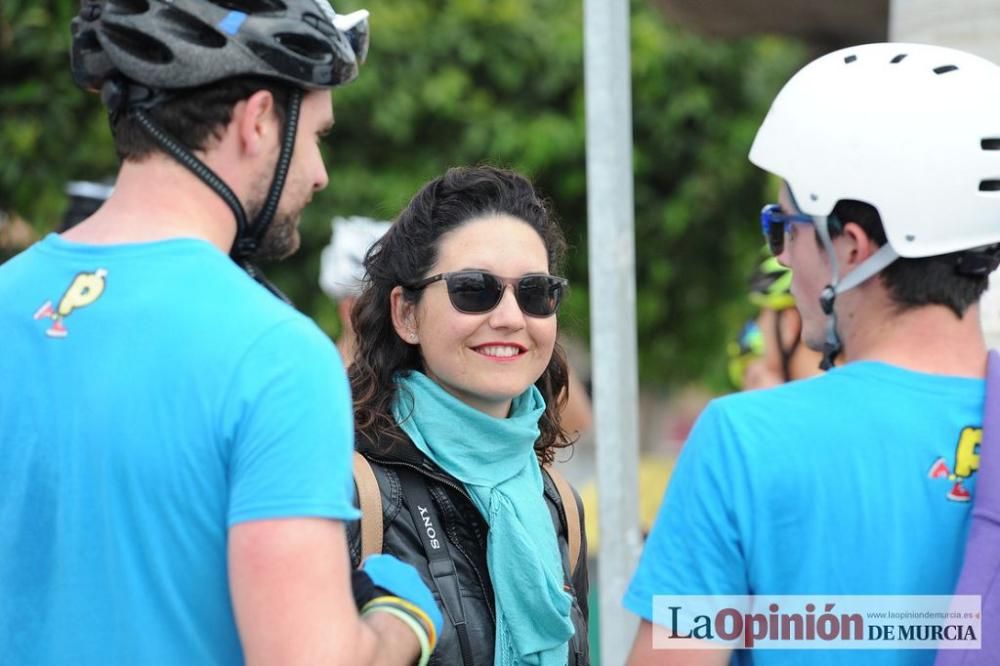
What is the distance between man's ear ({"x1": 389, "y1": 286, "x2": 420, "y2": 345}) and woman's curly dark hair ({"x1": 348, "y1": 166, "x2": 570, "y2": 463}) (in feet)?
0.07

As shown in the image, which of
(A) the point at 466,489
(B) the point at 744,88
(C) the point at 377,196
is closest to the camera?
(A) the point at 466,489

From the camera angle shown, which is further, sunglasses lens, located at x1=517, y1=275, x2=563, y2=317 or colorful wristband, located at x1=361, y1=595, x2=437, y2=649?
sunglasses lens, located at x1=517, y1=275, x2=563, y2=317

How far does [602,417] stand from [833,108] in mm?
2212

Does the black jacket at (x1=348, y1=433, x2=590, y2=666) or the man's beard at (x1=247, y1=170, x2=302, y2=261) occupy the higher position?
the man's beard at (x1=247, y1=170, x2=302, y2=261)

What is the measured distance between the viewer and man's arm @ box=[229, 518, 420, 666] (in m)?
1.87

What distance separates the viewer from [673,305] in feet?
39.3

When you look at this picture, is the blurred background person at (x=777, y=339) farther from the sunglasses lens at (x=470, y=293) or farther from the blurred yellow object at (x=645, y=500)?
the sunglasses lens at (x=470, y=293)

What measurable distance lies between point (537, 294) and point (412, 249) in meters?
Answer: 0.33

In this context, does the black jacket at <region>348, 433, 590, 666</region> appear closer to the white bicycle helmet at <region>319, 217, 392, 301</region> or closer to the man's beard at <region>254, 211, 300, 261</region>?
the man's beard at <region>254, 211, 300, 261</region>

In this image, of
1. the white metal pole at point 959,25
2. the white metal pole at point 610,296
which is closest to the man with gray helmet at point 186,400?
the white metal pole at point 610,296

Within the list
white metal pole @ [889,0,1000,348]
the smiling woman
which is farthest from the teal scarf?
white metal pole @ [889,0,1000,348]

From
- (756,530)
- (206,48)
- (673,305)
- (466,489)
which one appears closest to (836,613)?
(756,530)

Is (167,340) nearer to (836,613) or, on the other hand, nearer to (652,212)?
(836,613)

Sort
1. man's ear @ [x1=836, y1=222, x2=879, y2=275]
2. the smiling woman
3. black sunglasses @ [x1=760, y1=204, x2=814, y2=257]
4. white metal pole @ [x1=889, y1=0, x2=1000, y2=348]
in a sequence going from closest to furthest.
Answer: man's ear @ [x1=836, y1=222, x2=879, y2=275]
black sunglasses @ [x1=760, y1=204, x2=814, y2=257]
the smiling woman
white metal pole @ [x1=889, y1=0, x2=1000, y2=348]
